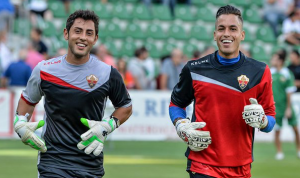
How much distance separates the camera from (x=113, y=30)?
2312 centimetres

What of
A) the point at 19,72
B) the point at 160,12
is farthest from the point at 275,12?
the point at 19,72

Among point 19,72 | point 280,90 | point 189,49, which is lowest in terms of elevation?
point 280,90

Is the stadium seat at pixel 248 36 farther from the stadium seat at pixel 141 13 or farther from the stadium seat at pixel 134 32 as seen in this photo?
the stadium seat at pixel 134 32

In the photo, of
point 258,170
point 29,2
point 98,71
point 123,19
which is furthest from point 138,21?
point 98,71

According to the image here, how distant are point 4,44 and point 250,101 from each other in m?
14.4

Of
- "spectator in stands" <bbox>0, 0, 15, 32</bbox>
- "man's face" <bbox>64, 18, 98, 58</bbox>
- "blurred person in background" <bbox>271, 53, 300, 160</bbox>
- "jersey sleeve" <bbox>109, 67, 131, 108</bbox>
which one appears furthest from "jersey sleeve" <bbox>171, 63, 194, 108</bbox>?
"spectator in stands" <bbox>0, 0, 15, 32</bbox>

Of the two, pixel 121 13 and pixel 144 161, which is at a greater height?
pixel 121 13

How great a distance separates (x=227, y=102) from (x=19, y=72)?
12218 millimetres

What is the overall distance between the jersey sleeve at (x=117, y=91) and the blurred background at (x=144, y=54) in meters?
4.58

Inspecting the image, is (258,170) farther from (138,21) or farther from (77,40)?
(138,21)

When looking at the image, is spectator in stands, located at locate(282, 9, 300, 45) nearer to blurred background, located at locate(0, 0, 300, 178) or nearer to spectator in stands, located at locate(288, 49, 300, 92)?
blurred background, located at locate(0, 0, 300, 178)

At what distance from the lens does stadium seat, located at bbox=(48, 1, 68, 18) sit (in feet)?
76.0

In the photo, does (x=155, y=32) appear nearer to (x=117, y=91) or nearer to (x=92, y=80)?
(x=117, y=91)

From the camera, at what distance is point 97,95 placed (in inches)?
239
